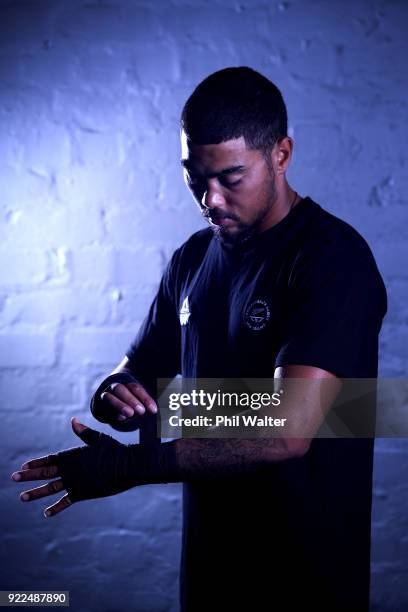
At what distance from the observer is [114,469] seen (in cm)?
89

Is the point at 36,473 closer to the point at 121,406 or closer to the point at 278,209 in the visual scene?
the point at 121,406

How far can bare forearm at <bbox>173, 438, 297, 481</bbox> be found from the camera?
2.88 ft

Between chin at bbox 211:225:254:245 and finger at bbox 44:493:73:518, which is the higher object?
chin at bbox 211:225:254:245

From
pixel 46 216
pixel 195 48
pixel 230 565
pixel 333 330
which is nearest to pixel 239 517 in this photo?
pixel 230 565

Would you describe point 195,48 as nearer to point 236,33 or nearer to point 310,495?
point 236,33

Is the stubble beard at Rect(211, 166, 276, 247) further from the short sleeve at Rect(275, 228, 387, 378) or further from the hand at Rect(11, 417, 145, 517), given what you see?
the hand at Rect(11, 417, 145, 517)

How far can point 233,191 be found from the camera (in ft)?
3.49

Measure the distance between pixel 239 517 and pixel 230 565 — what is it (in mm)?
94

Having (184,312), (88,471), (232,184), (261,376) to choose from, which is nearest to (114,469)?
(88,471)

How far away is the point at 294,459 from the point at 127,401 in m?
0.32

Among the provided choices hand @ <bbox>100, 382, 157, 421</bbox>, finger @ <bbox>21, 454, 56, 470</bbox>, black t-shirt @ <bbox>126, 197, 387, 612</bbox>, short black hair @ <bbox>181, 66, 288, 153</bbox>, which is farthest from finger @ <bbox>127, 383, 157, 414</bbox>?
short black hair @ <bbox>181, 66, 288, 153</bbox>

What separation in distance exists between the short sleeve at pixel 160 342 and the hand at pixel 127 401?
0.65 ft

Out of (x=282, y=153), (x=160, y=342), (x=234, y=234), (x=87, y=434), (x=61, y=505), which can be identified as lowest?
(x=61, y=505)

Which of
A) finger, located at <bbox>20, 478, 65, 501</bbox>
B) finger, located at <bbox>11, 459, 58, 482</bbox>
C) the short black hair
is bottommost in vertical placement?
finger, located at <bbox>20, 478, 65, 501</bbox>
